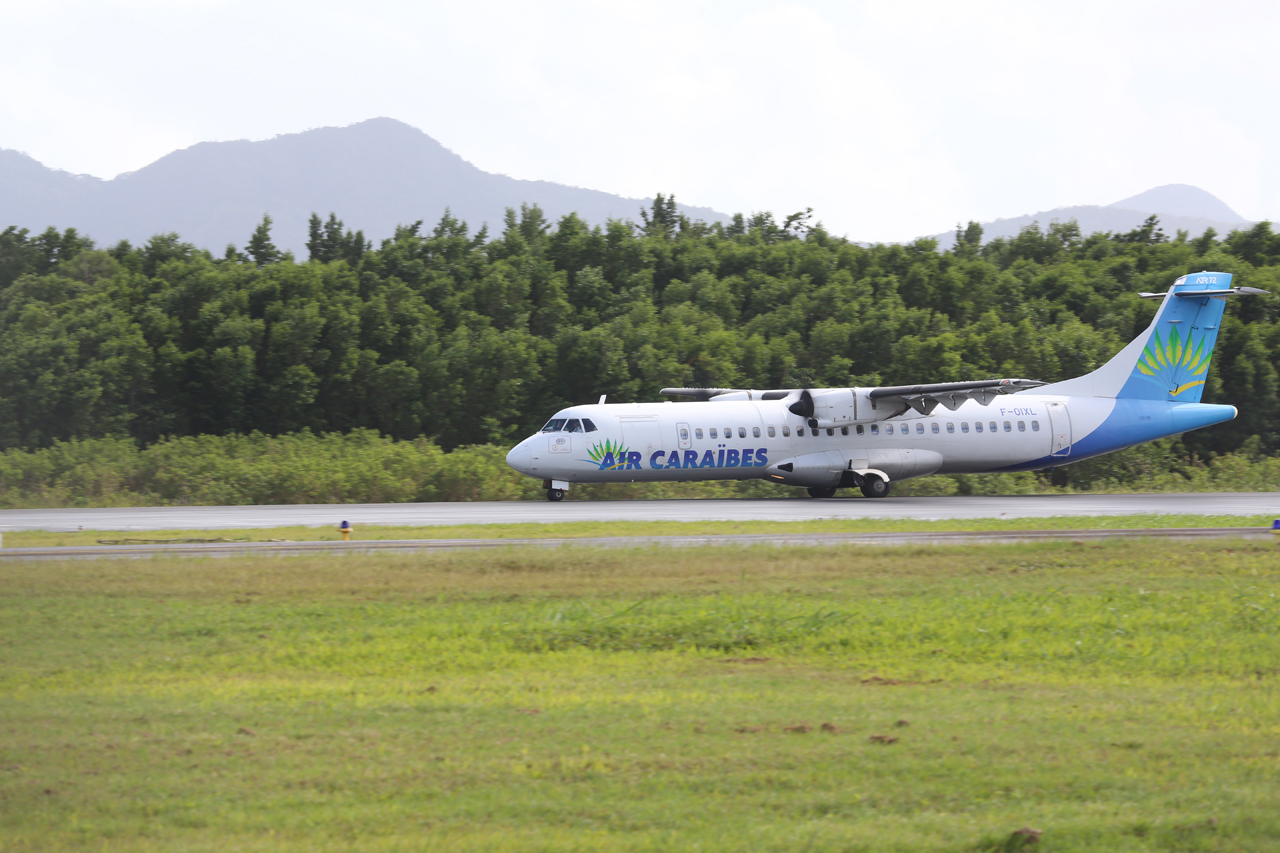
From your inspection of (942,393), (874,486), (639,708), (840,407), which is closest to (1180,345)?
(942,393)

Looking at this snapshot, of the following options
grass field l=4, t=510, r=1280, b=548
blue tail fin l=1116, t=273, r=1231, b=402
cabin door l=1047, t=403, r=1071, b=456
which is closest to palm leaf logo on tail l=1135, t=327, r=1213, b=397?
blue tail fin l=1116, t=273, r=1231, b=402

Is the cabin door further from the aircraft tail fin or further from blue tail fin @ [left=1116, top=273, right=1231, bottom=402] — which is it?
blue tail fin @ [left=1116, top=273, right=1231, bottom=402]

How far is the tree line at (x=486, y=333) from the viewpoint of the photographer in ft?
143

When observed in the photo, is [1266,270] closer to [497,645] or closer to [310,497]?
[310,497]

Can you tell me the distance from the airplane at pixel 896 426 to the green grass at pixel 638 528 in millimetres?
6153

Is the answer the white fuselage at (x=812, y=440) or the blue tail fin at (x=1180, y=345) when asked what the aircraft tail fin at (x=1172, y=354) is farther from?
the white fuselage at (x=812, y=440)

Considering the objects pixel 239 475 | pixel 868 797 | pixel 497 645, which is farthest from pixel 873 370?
pixel 868 797

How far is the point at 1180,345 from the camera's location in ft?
111

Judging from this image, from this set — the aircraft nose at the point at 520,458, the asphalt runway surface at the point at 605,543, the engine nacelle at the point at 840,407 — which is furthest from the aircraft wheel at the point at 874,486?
the asphalt runway surface at the point at 605,543

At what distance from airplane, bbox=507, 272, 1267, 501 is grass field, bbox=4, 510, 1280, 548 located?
6.10 metres

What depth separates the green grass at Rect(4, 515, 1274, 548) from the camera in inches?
806

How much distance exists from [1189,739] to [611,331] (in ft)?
130

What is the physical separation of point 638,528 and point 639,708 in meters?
13.5

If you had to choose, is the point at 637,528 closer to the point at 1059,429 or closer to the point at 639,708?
the point at 639,708
